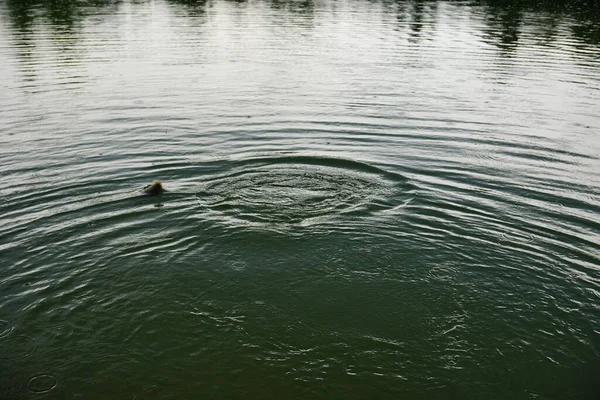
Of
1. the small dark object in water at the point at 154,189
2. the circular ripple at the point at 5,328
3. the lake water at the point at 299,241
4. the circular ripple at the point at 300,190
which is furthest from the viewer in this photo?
the small dark object in water at the point at 154,189

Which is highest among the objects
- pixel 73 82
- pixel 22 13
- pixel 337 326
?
pixel 22 13

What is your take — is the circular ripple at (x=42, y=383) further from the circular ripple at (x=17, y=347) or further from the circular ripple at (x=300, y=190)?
the circular ripple at (x=300, y=190)

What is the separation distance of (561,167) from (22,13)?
56302 mm

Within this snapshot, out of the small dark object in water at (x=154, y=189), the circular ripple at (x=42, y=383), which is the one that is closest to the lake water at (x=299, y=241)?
the circular ripple at (x=42, y=383)

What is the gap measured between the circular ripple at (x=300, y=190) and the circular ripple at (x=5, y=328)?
4.85m

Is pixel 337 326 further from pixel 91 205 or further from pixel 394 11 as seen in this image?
pixel 394 11

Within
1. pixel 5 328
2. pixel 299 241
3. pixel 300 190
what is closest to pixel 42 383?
pixel 5 328

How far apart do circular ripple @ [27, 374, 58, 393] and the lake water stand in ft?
0.09

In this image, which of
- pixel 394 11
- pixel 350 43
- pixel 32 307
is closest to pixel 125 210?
pixel 32 307

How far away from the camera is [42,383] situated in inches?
302

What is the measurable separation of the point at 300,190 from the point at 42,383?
284 inches

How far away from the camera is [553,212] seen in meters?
12.9

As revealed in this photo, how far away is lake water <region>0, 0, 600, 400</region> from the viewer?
807 centimetres

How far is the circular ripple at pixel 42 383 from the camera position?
7551 mm
